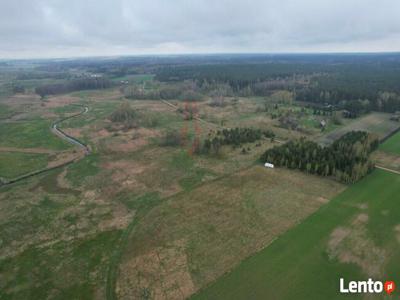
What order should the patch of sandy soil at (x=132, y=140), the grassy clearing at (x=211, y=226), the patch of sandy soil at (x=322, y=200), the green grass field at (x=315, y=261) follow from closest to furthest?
the green grass field at (x=315, y=261), the grassy clearing at (x=211, y=226), the patch of sandy soil at (x=322, y=200), the patch of sandy soil at (x=132, y=140)

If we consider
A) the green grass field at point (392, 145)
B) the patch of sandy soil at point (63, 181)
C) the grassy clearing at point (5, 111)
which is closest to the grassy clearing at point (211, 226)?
the patch of sandy soil at point (63, 181)

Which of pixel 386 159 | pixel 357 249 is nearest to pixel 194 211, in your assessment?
pixel 357 249

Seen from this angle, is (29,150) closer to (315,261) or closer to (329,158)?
(315,261)

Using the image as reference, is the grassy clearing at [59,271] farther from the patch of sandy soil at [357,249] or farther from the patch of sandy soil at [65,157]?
the patch of sandy soil at [65,157]

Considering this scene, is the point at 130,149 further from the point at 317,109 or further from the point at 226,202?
the point at 317,109

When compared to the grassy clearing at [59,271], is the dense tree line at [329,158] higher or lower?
higher

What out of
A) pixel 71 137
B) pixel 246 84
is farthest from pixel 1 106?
pixel 246 84
